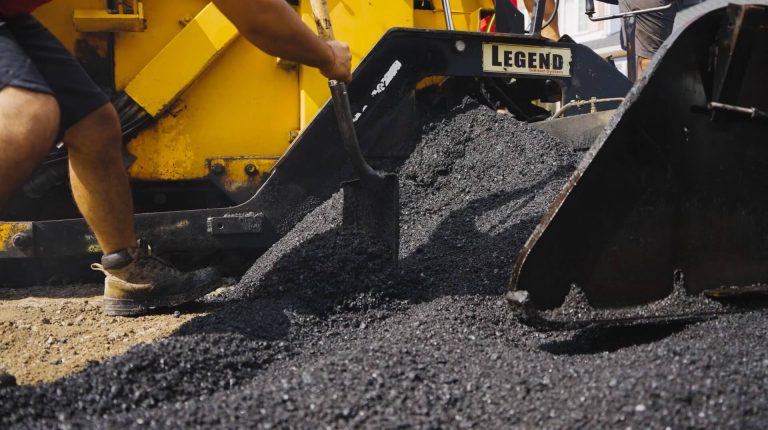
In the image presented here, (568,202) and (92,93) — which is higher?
(92,93)

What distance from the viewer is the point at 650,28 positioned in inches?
226

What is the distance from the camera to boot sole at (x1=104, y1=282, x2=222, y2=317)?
3.13 meters

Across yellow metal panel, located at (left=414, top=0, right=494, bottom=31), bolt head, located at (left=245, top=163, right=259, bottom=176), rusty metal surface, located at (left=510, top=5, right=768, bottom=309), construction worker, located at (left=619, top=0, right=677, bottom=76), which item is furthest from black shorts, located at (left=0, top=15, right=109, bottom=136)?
construction worker, located at (left=619, top=0, right=677, bottom=76)

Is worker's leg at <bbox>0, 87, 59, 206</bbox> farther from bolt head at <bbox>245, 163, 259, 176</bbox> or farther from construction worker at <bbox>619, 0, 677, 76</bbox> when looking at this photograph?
construction worker at <bbox>619, 0, 677, 76</bbox>

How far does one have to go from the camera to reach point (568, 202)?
2.38 metres

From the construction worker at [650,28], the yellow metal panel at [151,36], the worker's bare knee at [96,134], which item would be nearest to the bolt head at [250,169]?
the yellow metal panel at [151,36]

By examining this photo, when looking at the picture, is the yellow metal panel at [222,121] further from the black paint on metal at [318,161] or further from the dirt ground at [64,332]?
the dirt ground at [64,332]

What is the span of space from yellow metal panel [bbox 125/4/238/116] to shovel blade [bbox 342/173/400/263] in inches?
45.4

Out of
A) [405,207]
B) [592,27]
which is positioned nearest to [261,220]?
[405,207]

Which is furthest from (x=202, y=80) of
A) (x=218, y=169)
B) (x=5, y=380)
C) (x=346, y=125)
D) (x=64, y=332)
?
(x=5, y=380)

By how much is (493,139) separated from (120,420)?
269cm

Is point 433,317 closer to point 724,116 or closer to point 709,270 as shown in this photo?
point 709,270

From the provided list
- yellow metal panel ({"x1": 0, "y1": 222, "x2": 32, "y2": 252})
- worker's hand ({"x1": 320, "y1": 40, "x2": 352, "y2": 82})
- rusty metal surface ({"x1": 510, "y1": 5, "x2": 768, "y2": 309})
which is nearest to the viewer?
rusty metal surface ({"x1": 510, "y1": 5, "x2": 768, "y2": 309})

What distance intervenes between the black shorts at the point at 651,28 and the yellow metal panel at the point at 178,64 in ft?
11.3
